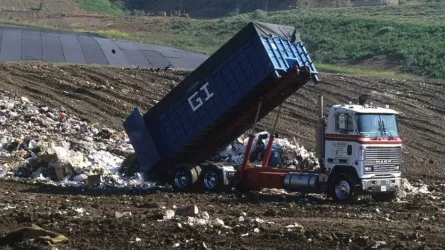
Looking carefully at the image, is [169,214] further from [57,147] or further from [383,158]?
[57,147]

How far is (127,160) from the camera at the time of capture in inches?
1000

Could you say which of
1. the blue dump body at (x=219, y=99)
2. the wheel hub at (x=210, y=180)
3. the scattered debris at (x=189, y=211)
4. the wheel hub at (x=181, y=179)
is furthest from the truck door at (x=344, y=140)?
the scattered debris at (x=189, y=211)

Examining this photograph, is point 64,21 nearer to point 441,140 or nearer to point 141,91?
point 141,91

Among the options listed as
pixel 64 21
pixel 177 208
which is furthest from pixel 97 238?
pixel 64 21

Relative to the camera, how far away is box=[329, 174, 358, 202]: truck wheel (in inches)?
854

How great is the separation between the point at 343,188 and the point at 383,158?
1.12 meters

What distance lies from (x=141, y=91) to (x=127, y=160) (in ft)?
42.7

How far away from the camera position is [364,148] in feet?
71.2

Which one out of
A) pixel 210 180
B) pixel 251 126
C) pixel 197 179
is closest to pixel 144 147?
pixel 197 179

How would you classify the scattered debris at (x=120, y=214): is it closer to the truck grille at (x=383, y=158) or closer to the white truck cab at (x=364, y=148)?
the white truck cab at (x=364, y=148)

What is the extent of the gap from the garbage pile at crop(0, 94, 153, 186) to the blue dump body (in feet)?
4.00

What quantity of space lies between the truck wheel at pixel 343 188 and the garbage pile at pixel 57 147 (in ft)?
15.9

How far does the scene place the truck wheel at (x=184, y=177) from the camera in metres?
23.5

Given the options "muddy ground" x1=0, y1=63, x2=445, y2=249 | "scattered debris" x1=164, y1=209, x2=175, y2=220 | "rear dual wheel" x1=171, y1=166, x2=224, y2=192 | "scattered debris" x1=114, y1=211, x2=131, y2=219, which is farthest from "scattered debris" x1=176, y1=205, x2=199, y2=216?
"rear dual wheel" x1=171, y1=166, x2=224, y2=192
